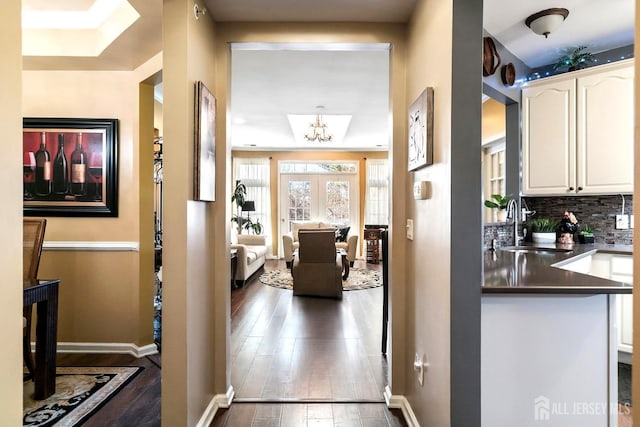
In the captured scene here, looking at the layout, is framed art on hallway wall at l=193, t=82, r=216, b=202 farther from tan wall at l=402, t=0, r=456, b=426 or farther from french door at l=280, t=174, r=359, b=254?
french door at l=280, t=174, r=359, b=254

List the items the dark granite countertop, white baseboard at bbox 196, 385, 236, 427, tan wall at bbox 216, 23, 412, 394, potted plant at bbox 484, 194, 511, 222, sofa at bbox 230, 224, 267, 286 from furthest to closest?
1. sofa at bbox 230, 224, 267, 286
2. potted plant at bbox 484, 194, 511, 222
3. tan wall at bbox 216, 23, 412, 394
4. white baseboard at bbox 196, 385, 236, 427
5. the dark granite countertop

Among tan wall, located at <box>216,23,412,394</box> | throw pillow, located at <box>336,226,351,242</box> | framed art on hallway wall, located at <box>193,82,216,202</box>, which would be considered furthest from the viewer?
throw pillow, located at <box>336,226,351,242</box>

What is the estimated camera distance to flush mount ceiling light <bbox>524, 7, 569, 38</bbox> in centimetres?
247

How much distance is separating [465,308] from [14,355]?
1.46m

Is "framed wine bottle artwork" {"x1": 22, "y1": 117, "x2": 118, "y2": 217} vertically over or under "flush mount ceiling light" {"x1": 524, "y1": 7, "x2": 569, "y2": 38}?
under

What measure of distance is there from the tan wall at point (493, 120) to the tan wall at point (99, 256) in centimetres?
373

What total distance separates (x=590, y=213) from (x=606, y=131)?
808 mm

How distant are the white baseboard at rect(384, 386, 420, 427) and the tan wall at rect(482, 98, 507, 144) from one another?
3.05 m

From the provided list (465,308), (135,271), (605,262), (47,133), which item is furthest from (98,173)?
(605,262)

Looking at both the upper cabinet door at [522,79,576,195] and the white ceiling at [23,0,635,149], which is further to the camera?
the upper cabinet door at [522,79,576,195]

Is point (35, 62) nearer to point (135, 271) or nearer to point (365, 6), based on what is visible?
point (135, 271)

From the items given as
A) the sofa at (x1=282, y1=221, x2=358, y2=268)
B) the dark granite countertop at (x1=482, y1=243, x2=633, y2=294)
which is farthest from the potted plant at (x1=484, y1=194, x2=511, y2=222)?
the sofa at (x1=282, y1=221, x2=358, y2=268)

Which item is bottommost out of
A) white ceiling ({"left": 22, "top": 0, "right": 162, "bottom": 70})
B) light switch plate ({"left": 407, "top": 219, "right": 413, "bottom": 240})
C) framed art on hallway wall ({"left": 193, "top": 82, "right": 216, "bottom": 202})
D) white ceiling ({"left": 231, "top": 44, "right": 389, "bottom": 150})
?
light switch plate ({"left": 407, "top": 219, "right": 413, "bottom": 240})

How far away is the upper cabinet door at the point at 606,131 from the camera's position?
112 inches
